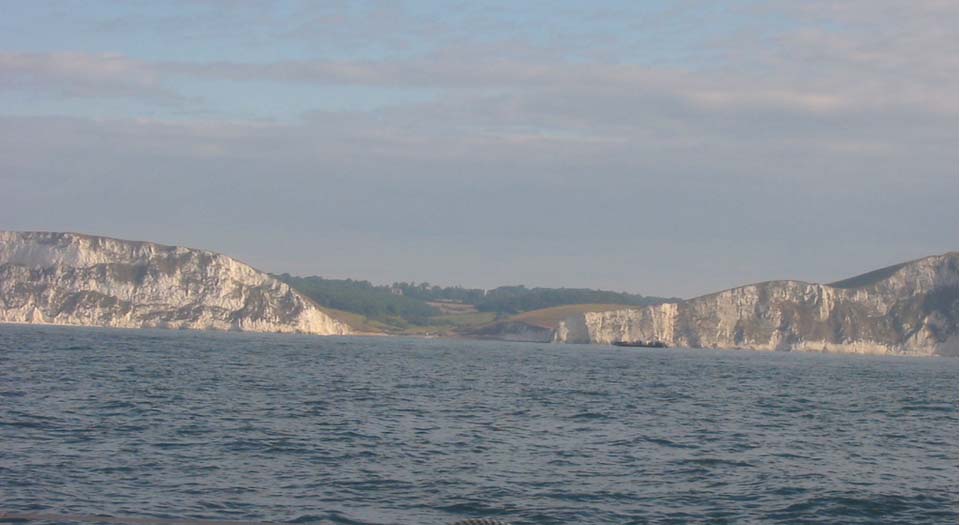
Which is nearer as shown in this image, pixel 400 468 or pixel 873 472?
pixel 400 468

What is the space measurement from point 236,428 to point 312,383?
22418mm

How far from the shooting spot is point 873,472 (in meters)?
30.4

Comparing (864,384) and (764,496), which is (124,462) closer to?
(764,496)

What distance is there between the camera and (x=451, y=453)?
103 feet

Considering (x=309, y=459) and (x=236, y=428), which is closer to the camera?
(x=309, y=459)

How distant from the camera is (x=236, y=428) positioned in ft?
116

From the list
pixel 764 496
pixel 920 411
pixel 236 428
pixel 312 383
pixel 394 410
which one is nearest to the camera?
pixel 764 496

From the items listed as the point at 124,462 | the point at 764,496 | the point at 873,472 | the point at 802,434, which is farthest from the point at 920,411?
the point at 124,462

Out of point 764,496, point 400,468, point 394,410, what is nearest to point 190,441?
point 400,468

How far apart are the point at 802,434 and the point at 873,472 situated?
28.6 ft

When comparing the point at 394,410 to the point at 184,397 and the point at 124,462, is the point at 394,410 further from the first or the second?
the point at 124,462

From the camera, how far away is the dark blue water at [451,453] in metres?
23.8

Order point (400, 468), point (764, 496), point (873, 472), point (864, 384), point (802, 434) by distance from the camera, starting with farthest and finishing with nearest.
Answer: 1. point (864, 384)
2. point (802, 434)
3. point (873, 472)
4. point (400, 468)
5. point (764, 496)

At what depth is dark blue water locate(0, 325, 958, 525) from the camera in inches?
935
